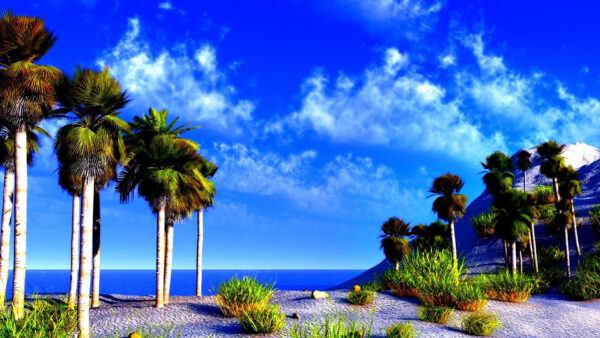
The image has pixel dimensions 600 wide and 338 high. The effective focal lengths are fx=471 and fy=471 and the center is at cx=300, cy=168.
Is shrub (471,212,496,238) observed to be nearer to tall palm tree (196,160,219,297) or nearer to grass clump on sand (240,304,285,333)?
tall palm tree (196,160,219,297)

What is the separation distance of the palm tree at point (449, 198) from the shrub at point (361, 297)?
17836 mm

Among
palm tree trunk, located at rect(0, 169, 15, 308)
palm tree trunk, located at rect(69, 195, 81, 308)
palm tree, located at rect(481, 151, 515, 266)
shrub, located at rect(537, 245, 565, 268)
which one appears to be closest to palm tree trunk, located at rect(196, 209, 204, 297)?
palm tree trunk, located at rect(69, 195, 81, 308)

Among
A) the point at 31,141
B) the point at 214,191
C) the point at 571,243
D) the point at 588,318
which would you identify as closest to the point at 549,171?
the point at 571,243

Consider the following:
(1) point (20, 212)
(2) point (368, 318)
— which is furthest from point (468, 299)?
(1) point (20, 212)

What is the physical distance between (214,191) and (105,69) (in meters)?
13.5

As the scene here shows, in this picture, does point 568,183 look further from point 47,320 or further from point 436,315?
point 47,320

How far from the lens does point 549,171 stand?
117 ft

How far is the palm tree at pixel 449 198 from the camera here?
108 feet

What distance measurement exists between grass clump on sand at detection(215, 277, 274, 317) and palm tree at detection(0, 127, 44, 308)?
9.28 meters

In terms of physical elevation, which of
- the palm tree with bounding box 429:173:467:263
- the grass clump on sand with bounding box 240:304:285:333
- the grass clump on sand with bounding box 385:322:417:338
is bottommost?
the grass clump on sand with bounding box 385:322:417:338

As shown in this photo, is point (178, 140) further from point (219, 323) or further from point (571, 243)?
point (571, 243)

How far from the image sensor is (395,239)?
1515 inches

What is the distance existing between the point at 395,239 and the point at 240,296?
25.7m

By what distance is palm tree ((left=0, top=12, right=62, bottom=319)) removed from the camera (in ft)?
52.9
